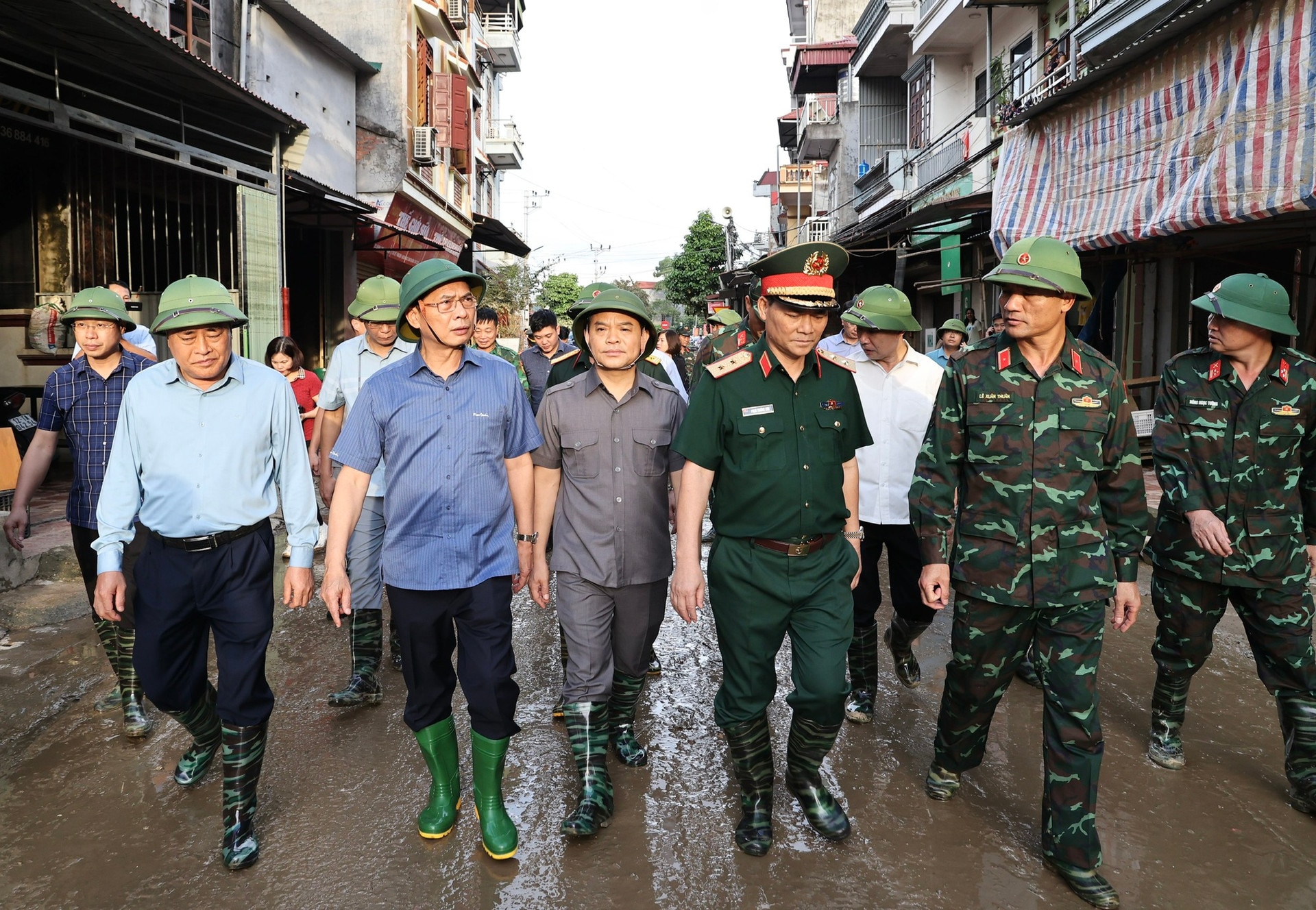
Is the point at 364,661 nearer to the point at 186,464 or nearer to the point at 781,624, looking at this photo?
the point at 186,464

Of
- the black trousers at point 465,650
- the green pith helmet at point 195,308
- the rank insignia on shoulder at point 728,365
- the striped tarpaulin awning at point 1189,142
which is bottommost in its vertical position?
the black trousers at point 465,650

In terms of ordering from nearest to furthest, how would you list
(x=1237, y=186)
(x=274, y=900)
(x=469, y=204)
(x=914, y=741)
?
(x=274, y=900), (x=914, y=741), (x=1237, y=186), (x=469, y=204)

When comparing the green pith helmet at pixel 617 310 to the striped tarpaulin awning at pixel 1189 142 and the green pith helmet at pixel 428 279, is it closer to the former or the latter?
the green pith helmet at pixel 428 279

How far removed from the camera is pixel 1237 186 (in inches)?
292

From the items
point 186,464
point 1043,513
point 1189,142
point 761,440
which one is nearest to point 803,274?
point 761,440

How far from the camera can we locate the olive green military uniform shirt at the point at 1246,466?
3812 mm

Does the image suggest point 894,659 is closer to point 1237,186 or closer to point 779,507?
point 779,507

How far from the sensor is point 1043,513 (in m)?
3.39

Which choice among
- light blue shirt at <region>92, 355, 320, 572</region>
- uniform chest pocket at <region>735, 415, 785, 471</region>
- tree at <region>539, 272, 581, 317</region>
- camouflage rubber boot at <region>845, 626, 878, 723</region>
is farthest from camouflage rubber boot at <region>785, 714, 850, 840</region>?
tree at <region>539, 272, 581, 317</region>

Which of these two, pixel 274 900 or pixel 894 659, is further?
pixel 894 659

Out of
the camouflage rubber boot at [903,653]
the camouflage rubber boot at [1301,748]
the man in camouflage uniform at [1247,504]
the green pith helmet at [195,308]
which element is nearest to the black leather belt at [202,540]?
the green pith helmet at [195,308]

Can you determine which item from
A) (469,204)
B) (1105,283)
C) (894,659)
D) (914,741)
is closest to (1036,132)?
(1105,283)

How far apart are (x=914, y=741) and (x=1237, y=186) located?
5550mm

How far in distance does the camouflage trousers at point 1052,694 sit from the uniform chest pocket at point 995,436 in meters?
0.52
